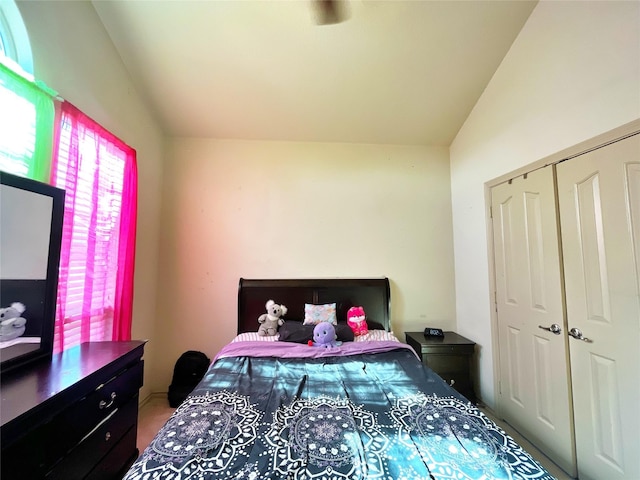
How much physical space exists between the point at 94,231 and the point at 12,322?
781 mm

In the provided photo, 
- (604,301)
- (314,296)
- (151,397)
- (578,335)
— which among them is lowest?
(151,397)

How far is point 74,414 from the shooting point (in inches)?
46.3

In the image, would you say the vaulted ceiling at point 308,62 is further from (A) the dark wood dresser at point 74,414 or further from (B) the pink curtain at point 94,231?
(A) the dark wood dresser at point 74,414

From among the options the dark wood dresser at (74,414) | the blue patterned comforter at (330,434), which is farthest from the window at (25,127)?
the blue patterned comforter at (330,434)

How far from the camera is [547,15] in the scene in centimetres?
193

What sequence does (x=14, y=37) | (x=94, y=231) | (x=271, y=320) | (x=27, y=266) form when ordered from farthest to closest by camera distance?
(x=271, y=320)
(x=94, y=231)
(x=14, y=37)
(x=27, y=266)

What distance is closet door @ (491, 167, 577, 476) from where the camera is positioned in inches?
72.7

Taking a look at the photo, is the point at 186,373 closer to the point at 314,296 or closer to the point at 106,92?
the point at 314,296

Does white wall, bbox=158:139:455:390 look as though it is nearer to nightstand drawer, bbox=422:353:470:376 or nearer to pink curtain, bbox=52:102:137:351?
nightstand drawer, bbox=422:353:470:376

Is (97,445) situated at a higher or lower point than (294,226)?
lower

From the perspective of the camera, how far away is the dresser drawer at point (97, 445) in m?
1.14

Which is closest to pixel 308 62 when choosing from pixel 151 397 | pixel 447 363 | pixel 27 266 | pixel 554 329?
pixel 27 266

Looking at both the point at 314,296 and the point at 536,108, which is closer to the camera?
the point at 536,108

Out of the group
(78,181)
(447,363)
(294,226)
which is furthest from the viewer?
(294,226)
